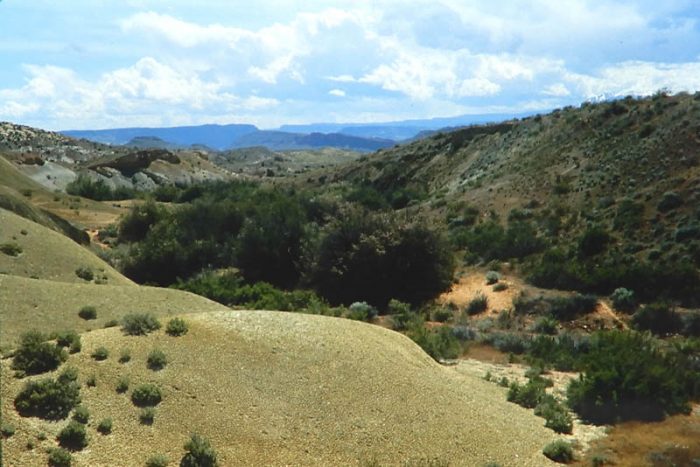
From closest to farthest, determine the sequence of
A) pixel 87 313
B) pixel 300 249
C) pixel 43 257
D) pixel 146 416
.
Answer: pixel 146 416 → pixel 87 313 → pixel 43 257 → pixel 300 249

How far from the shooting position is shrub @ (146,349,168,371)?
1151 centimetres

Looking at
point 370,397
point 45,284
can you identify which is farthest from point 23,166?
point 370,397

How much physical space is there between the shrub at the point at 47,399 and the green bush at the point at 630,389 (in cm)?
1024

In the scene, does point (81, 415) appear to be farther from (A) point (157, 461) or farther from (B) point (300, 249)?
(B) point (300, 249)

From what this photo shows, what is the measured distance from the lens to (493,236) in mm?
36375

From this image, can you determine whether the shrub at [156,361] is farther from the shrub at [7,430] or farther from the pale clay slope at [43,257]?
the pale clay slope at [43,257]

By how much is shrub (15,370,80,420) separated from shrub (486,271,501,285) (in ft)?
74.8

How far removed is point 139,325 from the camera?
12.8 m

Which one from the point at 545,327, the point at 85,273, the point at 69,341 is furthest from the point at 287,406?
the point at 85,273

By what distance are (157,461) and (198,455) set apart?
0.59 meters

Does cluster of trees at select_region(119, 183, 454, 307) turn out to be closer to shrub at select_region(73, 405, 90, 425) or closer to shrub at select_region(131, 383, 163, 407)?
shrub at select_region(131, 383, 163, 407)

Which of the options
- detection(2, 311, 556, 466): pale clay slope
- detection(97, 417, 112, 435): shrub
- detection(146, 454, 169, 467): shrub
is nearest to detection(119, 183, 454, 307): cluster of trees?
detection(2, 311, 556, 466): pale clay slope

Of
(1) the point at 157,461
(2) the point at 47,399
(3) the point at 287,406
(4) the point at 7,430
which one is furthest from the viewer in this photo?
(3) the point at 287,406

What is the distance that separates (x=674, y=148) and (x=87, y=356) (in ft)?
125
